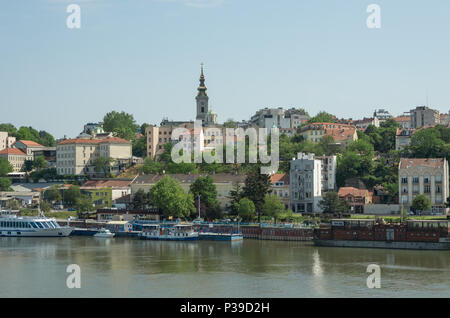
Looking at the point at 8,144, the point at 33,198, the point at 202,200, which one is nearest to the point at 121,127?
the point at 8,144

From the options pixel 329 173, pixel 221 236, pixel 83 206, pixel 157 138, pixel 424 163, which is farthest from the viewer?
pixel 157 138

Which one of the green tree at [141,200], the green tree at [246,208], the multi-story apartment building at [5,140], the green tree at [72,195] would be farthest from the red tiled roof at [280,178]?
the multi-story apartment building at [5,140]

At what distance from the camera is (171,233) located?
6338 centimetres

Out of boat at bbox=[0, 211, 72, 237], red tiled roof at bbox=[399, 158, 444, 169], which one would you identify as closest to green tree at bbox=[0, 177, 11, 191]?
boat at bbox=[0, 211, 72, 237]

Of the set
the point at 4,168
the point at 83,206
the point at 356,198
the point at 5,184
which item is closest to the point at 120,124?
the point at 4,168

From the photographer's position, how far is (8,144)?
129m

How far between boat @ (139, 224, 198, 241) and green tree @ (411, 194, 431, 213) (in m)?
21.5

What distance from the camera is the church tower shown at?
402 feet

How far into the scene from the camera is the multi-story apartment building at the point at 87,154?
104 m
